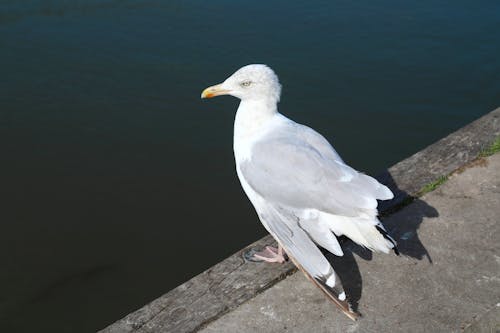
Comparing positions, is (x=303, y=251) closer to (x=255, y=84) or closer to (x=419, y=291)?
(x=419, y=291)

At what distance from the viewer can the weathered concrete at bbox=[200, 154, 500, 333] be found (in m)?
3.24

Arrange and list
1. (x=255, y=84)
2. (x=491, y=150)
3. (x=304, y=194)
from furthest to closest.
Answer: (x=491, y=150), (x=255, y=84), (x=304, y=194)

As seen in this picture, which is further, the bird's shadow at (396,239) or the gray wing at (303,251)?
the bird's shadow at (396,239)

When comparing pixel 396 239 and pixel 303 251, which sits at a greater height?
pixel 303 251

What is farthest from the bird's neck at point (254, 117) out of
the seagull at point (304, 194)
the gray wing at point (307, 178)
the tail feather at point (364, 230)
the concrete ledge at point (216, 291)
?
the tail feather at point (364, 230)

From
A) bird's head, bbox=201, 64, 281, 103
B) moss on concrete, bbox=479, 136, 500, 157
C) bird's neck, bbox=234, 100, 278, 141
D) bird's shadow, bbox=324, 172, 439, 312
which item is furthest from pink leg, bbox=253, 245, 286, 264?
moss on concrete, bbox=479, 136, 500, 157

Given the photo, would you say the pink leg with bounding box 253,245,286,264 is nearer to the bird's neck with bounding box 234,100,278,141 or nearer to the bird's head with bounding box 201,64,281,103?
the bird's neck with bounding box 234,100,278,141

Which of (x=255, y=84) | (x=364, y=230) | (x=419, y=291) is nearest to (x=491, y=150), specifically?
(x=419, y=291)

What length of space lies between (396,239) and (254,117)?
1146 millimetres

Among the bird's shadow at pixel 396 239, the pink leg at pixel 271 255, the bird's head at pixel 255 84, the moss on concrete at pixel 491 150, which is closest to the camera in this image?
the bird's shadow at pixel 396 239

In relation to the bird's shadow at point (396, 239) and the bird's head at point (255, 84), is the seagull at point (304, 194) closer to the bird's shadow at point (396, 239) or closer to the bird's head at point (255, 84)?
the bird's head at point (255, 84)

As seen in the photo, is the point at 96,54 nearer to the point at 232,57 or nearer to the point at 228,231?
the point at 232,57

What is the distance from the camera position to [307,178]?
134 inches

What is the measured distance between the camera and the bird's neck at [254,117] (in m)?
3.86
